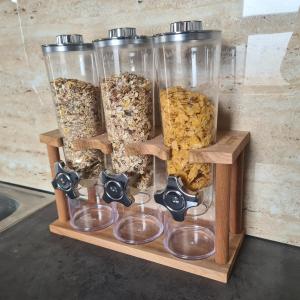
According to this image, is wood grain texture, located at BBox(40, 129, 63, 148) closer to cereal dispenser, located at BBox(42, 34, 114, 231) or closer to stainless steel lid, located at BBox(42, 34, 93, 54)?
cereal dispenser, located at BBox(42, 34, 114, 231)

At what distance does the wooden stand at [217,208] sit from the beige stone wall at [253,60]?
0.16 feet

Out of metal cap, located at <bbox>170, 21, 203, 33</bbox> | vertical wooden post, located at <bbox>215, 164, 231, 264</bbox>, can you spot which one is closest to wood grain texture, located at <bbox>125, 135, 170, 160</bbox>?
vertical wooden post, located at <bbox>215, 164, 231, 264</bbox>

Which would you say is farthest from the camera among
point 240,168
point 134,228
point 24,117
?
point 24,117

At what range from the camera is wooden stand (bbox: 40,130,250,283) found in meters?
0.61

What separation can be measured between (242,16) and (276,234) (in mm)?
511

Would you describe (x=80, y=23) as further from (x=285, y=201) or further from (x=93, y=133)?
(x=285, y=201)

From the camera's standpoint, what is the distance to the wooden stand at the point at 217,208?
61cm

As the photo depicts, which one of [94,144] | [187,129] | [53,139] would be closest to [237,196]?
[187,129]

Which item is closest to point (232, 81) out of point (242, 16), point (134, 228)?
point (242, 16)

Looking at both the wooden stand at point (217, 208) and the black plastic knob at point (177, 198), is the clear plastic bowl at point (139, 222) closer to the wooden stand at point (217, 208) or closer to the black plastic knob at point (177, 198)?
the wooden stand at point (217, 208)

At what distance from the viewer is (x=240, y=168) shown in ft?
2.38

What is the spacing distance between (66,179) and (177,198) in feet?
0.94

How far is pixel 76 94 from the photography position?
74cm

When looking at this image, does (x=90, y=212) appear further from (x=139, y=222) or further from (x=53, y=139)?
(x=53, y=139)
